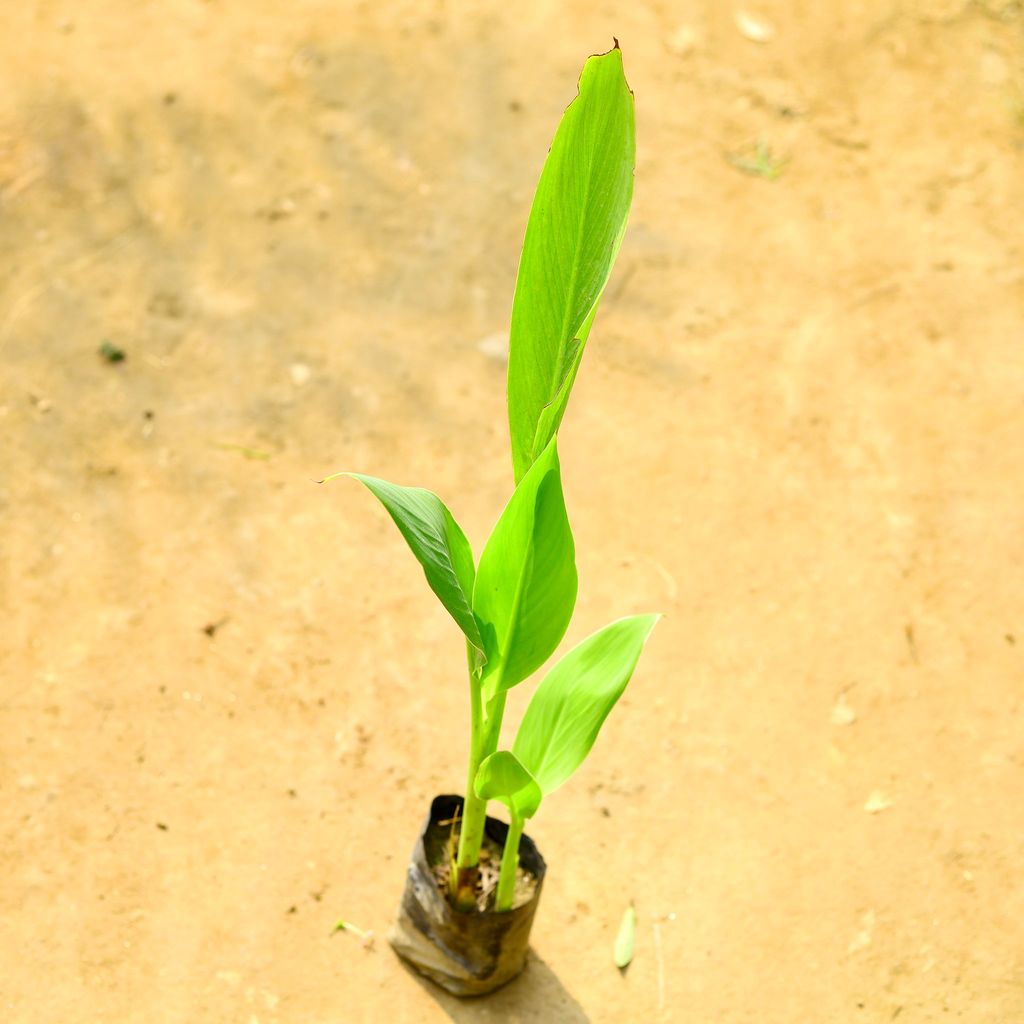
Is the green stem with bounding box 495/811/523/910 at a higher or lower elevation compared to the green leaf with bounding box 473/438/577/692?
lower

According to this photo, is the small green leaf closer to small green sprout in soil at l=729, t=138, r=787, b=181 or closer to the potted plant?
the potted plant

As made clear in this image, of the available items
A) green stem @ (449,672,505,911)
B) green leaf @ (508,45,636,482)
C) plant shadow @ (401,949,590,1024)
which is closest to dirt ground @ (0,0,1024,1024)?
plant shadow @ (401,949,590,1024)

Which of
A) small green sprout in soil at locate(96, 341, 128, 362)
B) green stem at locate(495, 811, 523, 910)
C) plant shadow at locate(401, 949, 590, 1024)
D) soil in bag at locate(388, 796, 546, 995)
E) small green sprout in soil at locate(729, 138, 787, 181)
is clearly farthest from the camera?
small green sprout in soil at locate(729, 138, 787, 181)

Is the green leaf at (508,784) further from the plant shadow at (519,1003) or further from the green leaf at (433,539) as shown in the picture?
the plant shadow at (519,1003)

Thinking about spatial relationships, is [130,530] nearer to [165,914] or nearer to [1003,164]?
[165,914]

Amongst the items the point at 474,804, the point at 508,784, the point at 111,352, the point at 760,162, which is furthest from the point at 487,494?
the point at 760,162

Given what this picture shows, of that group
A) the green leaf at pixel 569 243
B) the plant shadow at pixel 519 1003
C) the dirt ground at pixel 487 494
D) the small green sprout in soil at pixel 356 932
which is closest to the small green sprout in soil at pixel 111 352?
the dirt ground at pixel 487 494
